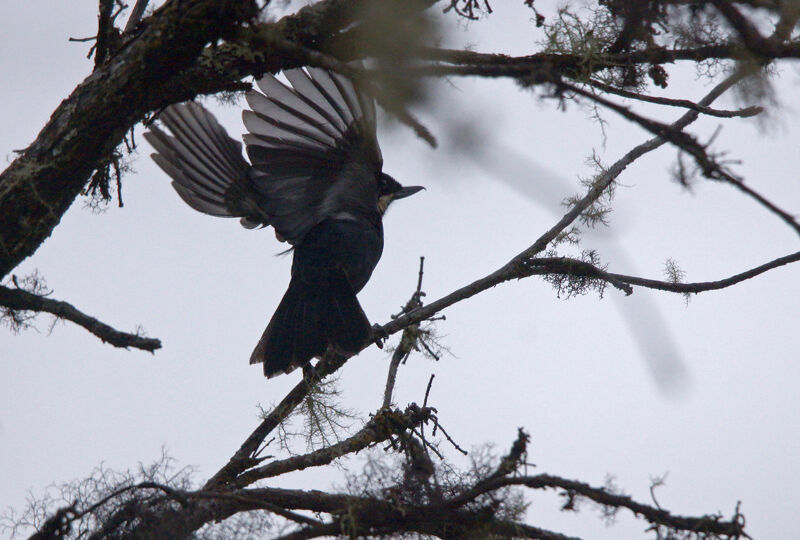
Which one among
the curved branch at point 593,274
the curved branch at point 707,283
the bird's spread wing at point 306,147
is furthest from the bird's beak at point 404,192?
the curved branch at point 707,283

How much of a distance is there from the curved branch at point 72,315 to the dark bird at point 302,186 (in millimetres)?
1418

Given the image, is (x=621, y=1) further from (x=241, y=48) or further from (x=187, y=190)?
(x=187, y=190)

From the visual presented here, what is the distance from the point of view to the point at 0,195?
2023 millimetres

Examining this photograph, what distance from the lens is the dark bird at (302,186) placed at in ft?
12.2

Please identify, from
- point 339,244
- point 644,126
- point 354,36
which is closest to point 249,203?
point 339,244

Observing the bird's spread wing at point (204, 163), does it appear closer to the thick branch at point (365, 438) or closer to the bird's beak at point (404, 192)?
the bird's beak at point (404, 192)

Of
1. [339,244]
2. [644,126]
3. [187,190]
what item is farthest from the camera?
[339,244]

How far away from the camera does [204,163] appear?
3812 millimetres

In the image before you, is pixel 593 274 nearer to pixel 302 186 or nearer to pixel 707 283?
pixel 707 283

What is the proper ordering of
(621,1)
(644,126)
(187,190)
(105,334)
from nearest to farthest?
(644,126) → (105,334) → (621,1) → (187,190)

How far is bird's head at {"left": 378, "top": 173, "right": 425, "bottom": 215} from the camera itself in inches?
196

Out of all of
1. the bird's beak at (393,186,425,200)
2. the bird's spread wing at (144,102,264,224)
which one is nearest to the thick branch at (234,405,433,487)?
the bird's spread wing at (144,102,264,224)

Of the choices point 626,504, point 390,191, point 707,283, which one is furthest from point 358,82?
point 390,191

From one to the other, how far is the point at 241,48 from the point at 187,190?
76.4 inches
